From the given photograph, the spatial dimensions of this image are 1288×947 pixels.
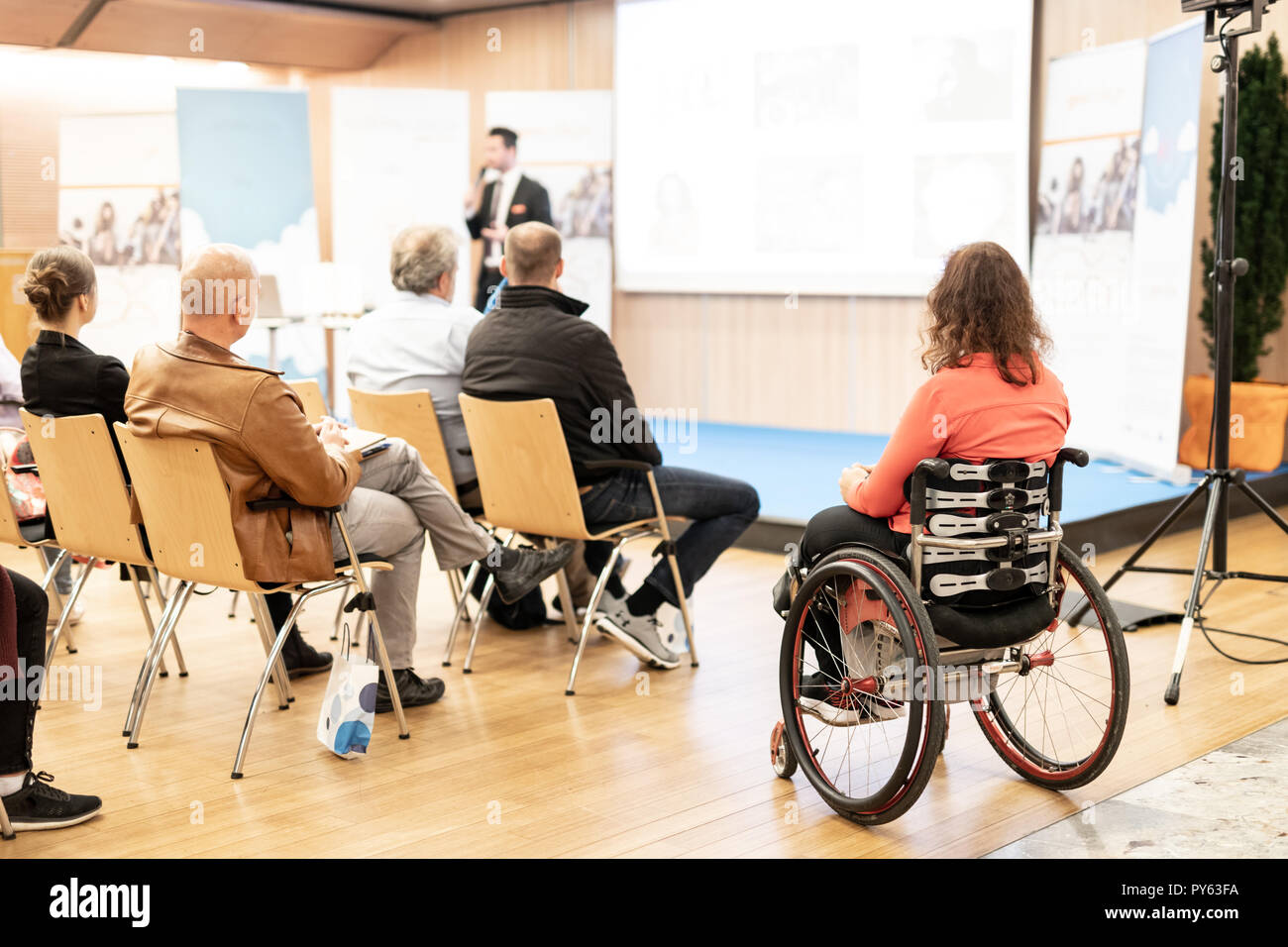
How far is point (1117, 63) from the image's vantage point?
6.94m

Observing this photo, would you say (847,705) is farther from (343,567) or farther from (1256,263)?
(1256,263)

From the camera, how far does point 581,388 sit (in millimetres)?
3969

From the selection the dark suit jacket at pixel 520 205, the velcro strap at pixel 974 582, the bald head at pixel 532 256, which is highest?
the dark suit jacket at pixel 520 205

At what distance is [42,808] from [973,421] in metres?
2.12

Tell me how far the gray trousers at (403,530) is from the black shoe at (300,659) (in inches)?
18.2

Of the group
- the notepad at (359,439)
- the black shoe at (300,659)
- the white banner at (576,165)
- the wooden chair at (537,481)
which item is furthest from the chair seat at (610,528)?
the white banner at (576,165)

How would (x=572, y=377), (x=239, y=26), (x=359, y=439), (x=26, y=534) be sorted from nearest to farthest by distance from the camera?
(x=359, y=439) → (x=572, y=377) → (x=26, y=534) → (x=239, y=26)

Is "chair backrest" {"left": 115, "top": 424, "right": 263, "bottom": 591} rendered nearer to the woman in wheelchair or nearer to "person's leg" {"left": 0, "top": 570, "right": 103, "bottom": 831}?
"person's leg" {"left": 0, "top": 570, "right": 103, "bottom": 831}

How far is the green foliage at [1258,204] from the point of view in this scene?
6.82 m

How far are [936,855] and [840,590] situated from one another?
584mm

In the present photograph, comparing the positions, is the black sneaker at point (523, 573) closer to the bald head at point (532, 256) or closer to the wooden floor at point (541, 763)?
the wooden floor at point (541, 763)

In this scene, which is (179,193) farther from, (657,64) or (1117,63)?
(1117,63)

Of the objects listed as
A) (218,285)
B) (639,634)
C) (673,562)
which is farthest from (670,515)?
(218,285)
